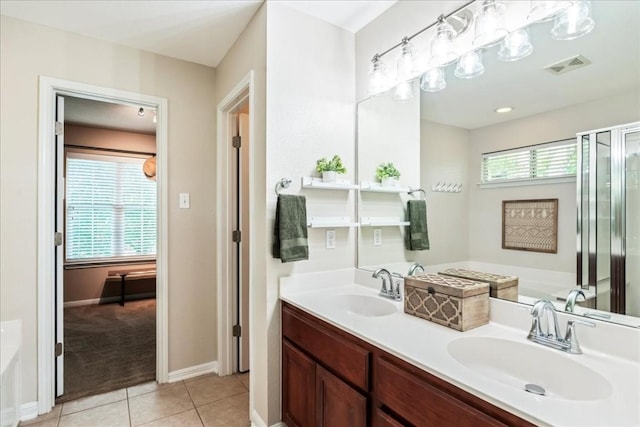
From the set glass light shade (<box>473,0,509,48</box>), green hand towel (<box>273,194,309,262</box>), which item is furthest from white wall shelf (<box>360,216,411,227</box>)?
glass light shade (<box>473,0,509,48</box>)

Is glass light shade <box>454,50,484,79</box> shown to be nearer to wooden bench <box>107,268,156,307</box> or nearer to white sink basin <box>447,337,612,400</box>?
white sink basin <box>447,337,612,400</box>

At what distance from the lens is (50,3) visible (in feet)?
6.27

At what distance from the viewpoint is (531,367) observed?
1128mm

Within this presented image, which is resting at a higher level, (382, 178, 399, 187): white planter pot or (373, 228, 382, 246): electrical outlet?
(382, 178, 399, 187): white planter pot

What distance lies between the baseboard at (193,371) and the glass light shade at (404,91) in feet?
8.24

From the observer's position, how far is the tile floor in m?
2.06

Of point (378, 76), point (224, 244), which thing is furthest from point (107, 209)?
point (378, 76)

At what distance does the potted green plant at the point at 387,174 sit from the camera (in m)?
2.05

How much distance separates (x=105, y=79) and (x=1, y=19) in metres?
0.60

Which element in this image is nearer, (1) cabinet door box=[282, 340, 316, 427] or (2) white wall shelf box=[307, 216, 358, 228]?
(1) cabinet door box=[282, 340, 316, 427]

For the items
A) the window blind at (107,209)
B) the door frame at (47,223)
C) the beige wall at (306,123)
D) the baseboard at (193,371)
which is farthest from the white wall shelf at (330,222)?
the window blind at (107,209)

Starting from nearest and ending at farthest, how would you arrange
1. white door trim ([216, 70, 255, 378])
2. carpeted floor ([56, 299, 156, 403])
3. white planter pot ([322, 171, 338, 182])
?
1. white planter pot ([322, 171, 338, 182])
2. carpeted floor ([56, 299, 156, 403])
3. white door trim ([216, 70, 255, 378])

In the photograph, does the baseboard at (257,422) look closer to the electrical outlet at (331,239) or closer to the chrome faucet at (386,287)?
the chrome faucet at (386,287)

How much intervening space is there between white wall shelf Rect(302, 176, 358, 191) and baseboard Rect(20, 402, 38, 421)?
2262 millimetres
